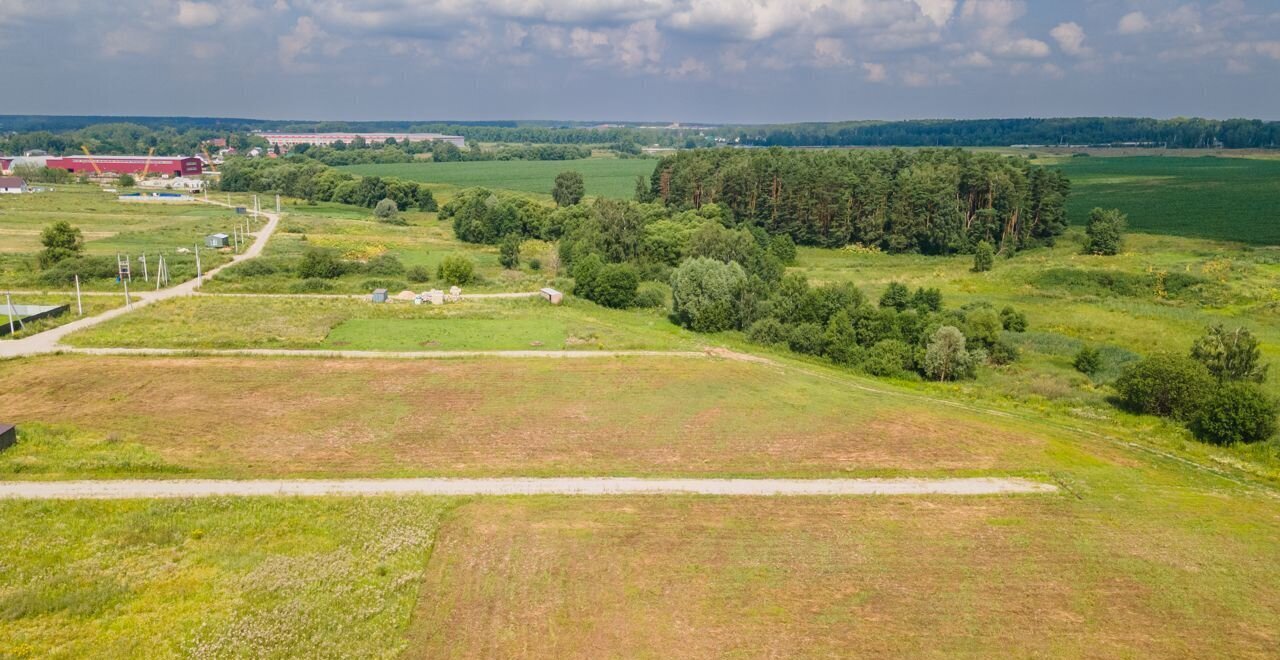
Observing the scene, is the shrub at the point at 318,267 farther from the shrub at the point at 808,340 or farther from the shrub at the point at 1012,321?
the shrub at the point at 1012,321

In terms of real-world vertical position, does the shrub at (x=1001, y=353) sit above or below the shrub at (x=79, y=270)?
below

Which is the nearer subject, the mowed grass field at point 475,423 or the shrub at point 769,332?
the mowed grass field at point 475,423

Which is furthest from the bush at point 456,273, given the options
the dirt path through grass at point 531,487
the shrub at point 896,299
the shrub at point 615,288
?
the dirt path through grass at point 531,487

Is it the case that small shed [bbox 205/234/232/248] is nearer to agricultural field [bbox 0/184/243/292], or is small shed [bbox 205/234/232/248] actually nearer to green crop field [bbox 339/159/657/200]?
agricultural field [bbox 0/184/243/292]

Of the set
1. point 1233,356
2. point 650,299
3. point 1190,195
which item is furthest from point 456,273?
point 1190,195

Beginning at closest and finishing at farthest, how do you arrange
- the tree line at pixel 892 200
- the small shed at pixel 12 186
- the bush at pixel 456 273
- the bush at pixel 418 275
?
1. the bush at pixel 456 273
2. the bush at pixel 418 275
3. the tree line at pixel 892 200
4. the small shed at pixel 12 186

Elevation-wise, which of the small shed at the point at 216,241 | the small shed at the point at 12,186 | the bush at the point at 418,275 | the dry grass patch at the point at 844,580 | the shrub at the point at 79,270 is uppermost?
the small shed at the point at 12,186

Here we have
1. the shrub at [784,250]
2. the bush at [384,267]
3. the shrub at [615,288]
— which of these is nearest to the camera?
the shrub at [615,288]
